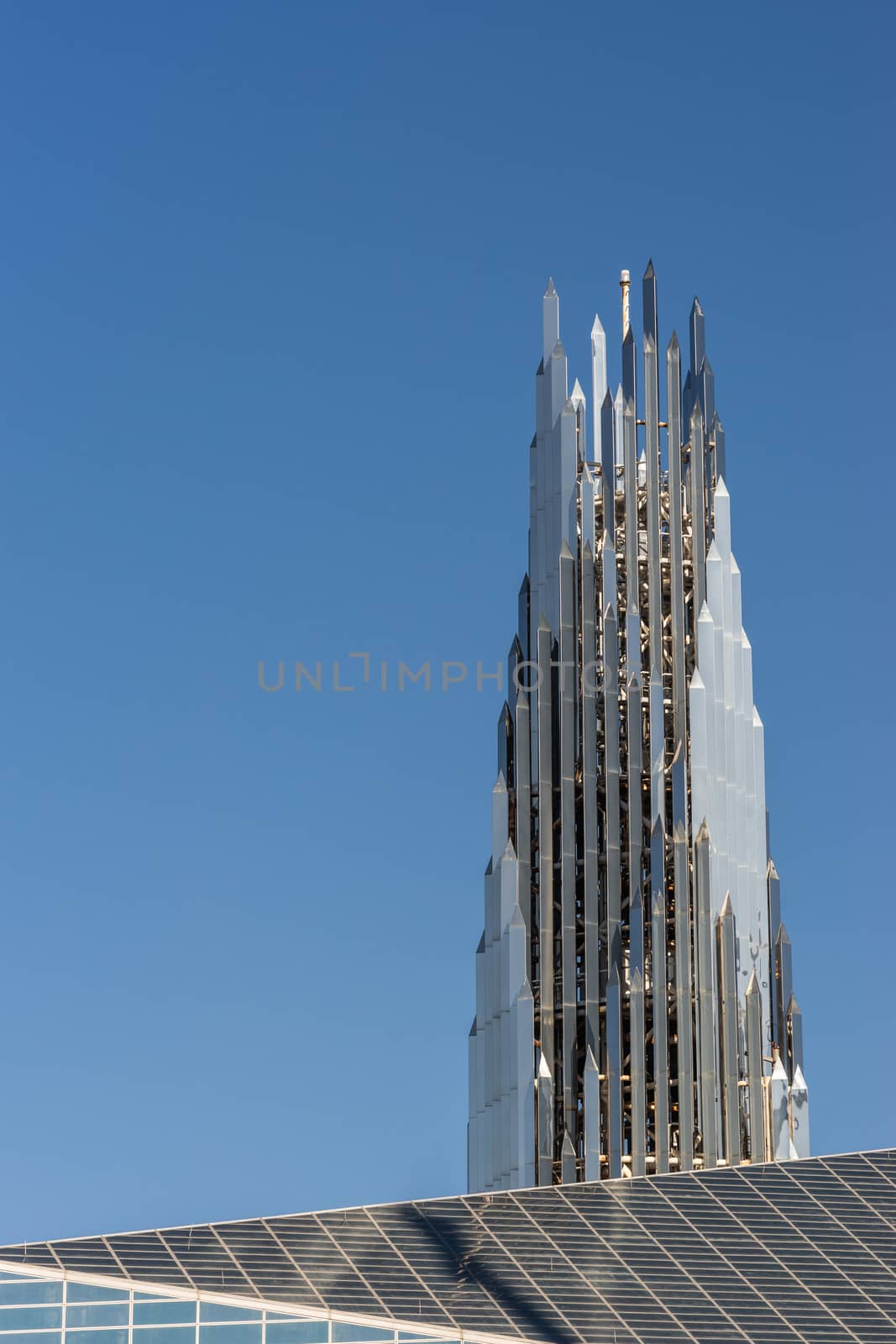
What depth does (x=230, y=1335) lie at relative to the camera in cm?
4969

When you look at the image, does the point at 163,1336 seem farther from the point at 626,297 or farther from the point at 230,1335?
the point at 626,297

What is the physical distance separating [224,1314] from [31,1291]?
3563 millimetres

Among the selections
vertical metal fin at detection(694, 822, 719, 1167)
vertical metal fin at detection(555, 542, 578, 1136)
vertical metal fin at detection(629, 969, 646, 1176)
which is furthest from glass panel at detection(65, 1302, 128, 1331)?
vertical metal fin at detection(555, 542, 578, 1136)

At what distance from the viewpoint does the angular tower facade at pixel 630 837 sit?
7556 cm

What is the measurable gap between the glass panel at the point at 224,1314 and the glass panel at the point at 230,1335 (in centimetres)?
17

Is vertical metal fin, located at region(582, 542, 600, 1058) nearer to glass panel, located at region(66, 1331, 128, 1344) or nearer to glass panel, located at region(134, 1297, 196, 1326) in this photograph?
glass panel, located at region(134, 1297, 196, 1326)

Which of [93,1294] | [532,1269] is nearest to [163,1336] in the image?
[93,1294]

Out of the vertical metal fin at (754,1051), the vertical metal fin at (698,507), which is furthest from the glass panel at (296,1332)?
the vertical metal fin at (698,507)

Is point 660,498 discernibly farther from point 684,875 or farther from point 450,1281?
point 450,1281

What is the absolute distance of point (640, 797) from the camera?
7969 centimetres

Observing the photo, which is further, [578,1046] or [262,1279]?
[578,1046]

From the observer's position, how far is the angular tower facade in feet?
248

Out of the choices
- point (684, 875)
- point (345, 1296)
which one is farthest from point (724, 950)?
point (345, 1296)

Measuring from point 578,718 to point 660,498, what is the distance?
7.60m
